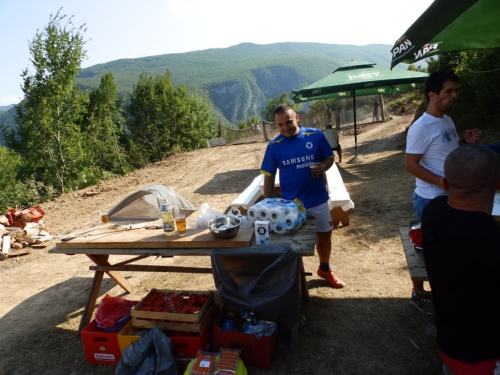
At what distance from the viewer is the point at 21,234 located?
7.09m

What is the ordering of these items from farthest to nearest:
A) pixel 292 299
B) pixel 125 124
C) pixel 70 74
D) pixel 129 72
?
pixel 129 72
pixel 125 124
pixel 70 74
pixel 292 299

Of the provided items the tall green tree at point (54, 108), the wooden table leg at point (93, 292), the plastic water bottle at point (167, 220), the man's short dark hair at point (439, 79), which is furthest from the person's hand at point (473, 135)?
the tall green tree at point (54, 108)

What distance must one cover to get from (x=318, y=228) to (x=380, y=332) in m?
1.13

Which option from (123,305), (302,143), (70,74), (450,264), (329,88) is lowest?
(123,305)

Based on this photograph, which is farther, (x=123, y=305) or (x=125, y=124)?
(x=125, y=124)

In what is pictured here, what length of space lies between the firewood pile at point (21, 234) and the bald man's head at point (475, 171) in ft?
23.5

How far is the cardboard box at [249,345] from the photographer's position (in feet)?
9.14

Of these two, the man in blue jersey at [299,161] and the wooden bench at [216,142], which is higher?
the man in blue jersey at [299,161]

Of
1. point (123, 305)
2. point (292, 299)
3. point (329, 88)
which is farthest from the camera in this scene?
point (329, 88)

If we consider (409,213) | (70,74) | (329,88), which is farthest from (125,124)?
(409,213)

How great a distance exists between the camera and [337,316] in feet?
11.2

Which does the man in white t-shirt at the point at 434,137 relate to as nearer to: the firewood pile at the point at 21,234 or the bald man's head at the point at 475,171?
the bald man's head at the point at 475,171

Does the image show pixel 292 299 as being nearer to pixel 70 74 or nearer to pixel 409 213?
pixel 409 213

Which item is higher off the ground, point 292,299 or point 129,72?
point 129,72
